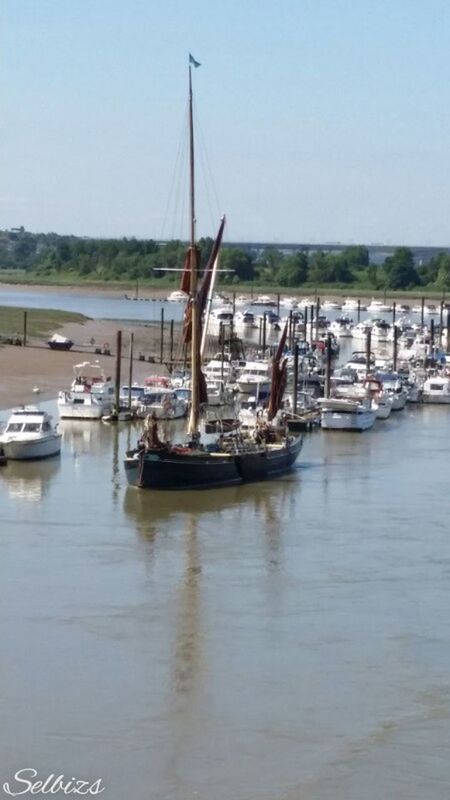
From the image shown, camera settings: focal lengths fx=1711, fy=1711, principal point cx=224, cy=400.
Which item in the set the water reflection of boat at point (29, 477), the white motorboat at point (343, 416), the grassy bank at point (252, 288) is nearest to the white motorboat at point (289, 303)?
the grassy bank at point (252, 288)

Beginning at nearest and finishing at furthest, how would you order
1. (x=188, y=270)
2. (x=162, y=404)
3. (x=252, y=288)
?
(x=188, y=270) < (x=162, y=404) < (x=252, y=288)

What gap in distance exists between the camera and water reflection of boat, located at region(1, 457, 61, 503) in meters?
38.9

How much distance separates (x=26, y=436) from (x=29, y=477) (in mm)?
2205

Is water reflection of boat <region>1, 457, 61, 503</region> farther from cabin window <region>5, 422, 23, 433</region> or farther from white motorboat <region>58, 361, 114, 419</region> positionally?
white motorboat <region>58, 361, 114, 419</region>

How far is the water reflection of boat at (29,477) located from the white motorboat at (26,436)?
0.76ft

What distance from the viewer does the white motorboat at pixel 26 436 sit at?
43.0 meters

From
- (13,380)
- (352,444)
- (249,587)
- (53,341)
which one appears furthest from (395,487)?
(53,341)

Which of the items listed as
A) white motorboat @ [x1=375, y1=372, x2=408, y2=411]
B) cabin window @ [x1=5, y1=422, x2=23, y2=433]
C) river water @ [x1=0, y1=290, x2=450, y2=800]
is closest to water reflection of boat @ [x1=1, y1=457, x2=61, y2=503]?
river water @ [x1=0, y1=290, x2=450, y2=800]

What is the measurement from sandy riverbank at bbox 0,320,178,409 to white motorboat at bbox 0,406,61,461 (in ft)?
31.6

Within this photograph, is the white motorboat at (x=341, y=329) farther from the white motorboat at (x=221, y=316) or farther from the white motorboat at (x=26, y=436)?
the white motorboat at (x=26, y=436)

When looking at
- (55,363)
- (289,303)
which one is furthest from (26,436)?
(289,303)

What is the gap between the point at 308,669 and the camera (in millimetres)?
24062

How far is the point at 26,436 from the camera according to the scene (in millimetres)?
43250

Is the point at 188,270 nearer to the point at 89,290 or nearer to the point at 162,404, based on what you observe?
the point at 162,404
